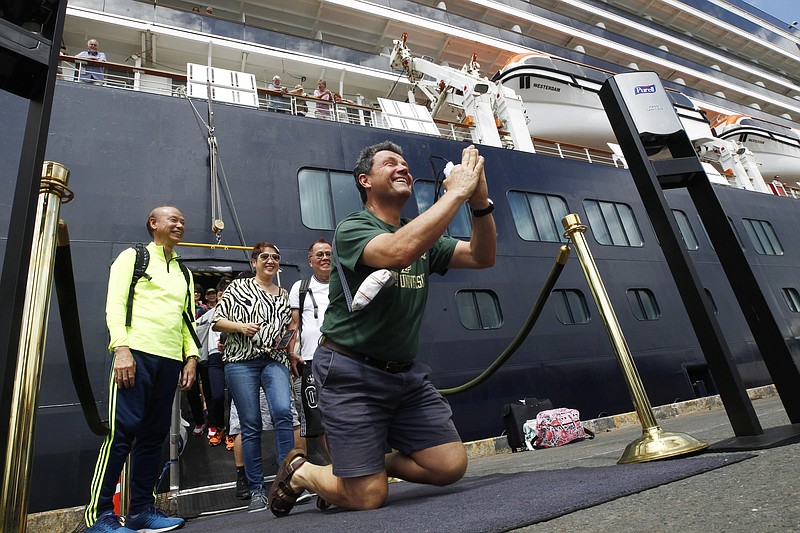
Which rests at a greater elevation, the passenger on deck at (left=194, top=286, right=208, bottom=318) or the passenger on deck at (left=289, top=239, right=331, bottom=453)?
the passenger on deck at (left=194, top=286, right=208, bottom=318)

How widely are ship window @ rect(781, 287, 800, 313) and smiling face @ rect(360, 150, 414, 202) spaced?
12.4m

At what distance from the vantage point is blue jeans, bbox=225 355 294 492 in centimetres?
308

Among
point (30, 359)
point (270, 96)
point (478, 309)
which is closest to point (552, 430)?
point (478, 309)

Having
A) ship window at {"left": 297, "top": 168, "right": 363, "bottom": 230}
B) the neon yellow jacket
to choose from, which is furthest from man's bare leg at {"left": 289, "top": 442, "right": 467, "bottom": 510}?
ship window at {"left": 297, "top": 168, "right": 363, "bottom": 230}

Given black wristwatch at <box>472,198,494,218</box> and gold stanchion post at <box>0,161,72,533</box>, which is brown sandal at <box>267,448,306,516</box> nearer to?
gold stanchion post at <box>0,161,72,533</box>

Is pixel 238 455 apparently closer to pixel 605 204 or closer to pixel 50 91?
pixel 50 91

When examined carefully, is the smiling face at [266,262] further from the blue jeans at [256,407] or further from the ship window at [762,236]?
the ship window at [762,236]

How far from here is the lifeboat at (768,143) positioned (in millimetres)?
16141

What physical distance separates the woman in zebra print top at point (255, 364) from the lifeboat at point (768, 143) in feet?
59.7

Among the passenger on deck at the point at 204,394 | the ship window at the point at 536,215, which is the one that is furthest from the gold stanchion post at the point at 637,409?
the ship window at the point at 536,215

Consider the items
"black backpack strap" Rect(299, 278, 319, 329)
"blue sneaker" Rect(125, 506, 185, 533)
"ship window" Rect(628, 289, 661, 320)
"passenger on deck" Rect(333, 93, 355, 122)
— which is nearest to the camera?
"blue sneaker" Rect(125, 506, 185, 533)

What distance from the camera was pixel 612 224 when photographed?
8898 millimetres

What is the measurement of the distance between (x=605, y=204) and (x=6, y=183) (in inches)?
355

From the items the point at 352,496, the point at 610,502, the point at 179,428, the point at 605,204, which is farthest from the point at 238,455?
the point at 605,204
